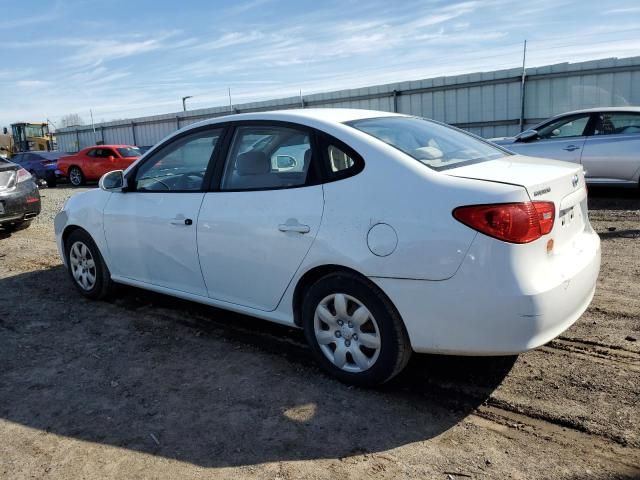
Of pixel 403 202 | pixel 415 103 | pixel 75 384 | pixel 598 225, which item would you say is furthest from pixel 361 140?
pixel 415 103

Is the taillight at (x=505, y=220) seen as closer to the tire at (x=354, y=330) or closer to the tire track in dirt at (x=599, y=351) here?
the tire at (x=354, y=330)

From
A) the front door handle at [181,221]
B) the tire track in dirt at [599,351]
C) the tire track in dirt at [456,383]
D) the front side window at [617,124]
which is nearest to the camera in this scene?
the tire track in dirt at [456,383]

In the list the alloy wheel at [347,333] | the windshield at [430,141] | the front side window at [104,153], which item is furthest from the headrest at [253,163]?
the front side window at [104,153]

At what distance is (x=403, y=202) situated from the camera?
2930mm

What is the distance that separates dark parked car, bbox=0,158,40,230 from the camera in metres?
8.48

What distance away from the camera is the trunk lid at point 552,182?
2895mm

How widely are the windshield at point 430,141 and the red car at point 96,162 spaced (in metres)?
16.9

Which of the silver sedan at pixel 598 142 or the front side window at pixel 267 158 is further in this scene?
the silver sedan at pixel 598 142

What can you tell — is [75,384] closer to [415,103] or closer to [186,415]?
[186,415]

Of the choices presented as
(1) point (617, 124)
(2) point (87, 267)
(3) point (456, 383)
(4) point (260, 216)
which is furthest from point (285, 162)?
(1) point (617, 124)

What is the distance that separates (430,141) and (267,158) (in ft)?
3.54

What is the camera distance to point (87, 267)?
5.17 meters

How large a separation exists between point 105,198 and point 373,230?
9.37 feet

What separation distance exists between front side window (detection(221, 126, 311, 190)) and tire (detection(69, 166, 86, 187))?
18.1 m
